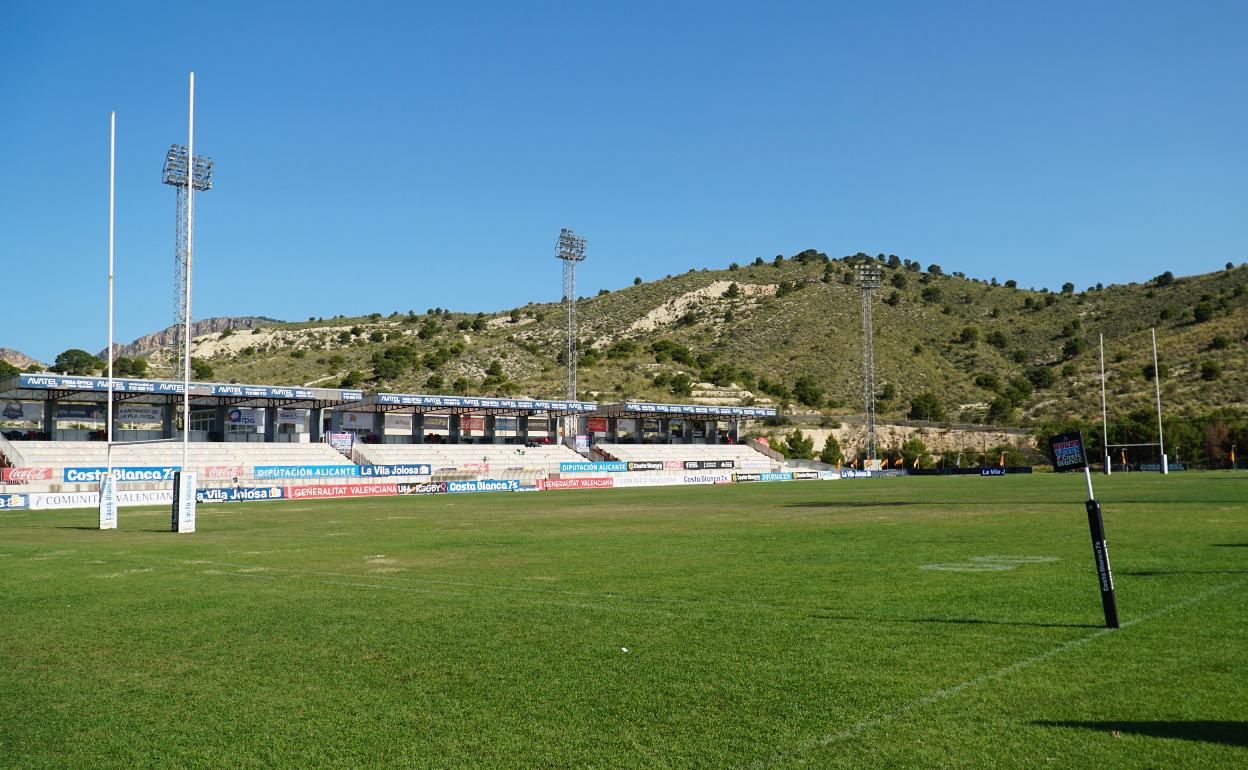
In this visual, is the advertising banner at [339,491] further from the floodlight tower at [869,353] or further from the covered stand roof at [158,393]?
the floodlight tower at [869,353]

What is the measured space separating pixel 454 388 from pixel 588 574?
Result: 128827mm

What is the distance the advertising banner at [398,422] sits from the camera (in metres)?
81.4

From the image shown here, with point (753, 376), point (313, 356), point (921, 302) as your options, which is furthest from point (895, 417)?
point (313, 356)

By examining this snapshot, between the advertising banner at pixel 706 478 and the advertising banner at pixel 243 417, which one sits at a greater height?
the advertising banner at pixel 243 417

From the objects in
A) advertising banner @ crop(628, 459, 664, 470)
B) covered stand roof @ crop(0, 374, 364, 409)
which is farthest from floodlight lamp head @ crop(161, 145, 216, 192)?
advertising banner @ crop(628, 459, 664, 470)

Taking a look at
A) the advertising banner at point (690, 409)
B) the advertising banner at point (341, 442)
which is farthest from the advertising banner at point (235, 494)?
the advertising banner at point (690, 409)

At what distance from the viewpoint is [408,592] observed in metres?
14.8

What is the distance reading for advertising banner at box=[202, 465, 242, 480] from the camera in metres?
56.1

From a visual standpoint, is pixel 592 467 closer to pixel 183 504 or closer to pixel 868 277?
pixel 868 277

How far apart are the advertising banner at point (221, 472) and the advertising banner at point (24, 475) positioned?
8108 millimetres

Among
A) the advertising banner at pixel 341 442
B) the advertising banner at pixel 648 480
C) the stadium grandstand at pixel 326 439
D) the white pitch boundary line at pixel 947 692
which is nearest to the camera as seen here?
the white pitch boundary line at pixel 947 692

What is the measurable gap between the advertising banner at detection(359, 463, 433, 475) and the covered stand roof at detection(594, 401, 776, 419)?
27.9 m

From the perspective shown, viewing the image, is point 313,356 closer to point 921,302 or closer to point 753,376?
point 753,376

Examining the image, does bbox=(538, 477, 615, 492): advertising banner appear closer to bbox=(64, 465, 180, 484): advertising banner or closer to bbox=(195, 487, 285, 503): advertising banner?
bbox=(195, 487, 285, 503): advertising banner
